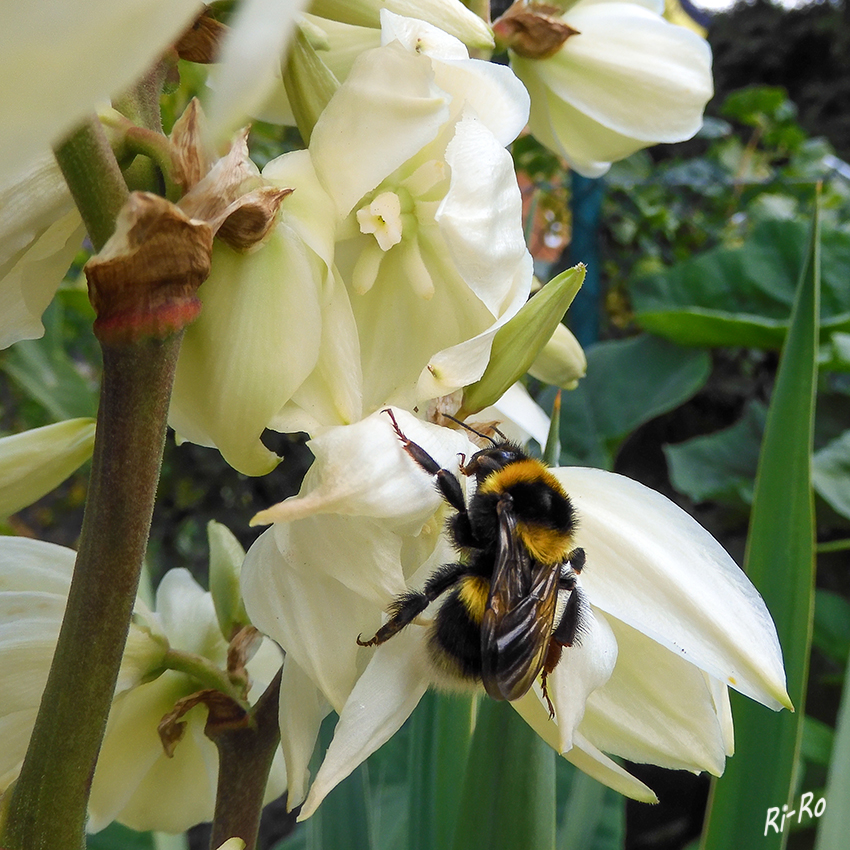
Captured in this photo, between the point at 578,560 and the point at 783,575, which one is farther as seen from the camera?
the point at 783,575

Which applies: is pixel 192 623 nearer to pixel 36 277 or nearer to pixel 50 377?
pixel 36 277

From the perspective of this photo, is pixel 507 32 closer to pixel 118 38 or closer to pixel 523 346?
pixel 523 346

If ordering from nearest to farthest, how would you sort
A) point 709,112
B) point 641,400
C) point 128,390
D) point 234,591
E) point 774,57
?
point 128,390 → point 234,591 → point 641,400 → point 709,112 → point 774,57

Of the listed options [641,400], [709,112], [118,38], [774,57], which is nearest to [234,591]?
[118,38]

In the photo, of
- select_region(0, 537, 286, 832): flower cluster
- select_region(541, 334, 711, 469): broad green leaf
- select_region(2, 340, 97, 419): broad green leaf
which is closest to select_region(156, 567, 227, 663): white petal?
select_region(0, 537, 286, 832): flower cluster

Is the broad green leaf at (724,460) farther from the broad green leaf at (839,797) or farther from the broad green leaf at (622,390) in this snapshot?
the broad green leaf at (839,797)

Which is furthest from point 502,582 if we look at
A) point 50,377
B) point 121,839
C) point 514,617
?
point 50,377
